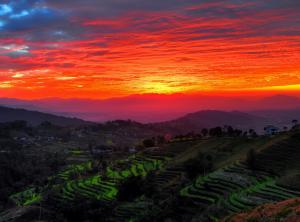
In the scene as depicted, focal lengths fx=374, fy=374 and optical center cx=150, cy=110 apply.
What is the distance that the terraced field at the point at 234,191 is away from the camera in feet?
136

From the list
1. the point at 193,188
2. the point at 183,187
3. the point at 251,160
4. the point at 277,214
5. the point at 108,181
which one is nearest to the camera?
the point at 277,214

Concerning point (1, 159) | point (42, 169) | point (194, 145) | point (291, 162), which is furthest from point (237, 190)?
point (1, 159)

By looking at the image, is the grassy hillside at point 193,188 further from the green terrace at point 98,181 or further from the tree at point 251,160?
the green terrace at point 98,181

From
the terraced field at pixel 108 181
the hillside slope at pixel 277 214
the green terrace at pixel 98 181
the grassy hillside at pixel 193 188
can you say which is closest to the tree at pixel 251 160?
the grassy hillside at pixel 193 188

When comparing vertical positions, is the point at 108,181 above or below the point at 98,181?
above

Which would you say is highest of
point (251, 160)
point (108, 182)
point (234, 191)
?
point (251, 160)

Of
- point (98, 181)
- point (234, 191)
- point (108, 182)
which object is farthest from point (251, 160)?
point (98, 181)

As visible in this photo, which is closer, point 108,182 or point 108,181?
point 108,182

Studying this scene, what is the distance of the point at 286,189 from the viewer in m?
45.7

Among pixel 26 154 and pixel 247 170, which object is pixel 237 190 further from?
pixel 26 154

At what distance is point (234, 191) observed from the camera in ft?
153

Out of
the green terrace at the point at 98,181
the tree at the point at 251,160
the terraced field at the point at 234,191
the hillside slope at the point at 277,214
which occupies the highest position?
the hillside slope at the point at 277,214

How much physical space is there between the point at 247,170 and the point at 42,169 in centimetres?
7565

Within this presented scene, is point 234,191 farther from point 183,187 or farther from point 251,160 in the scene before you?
point 251,160
